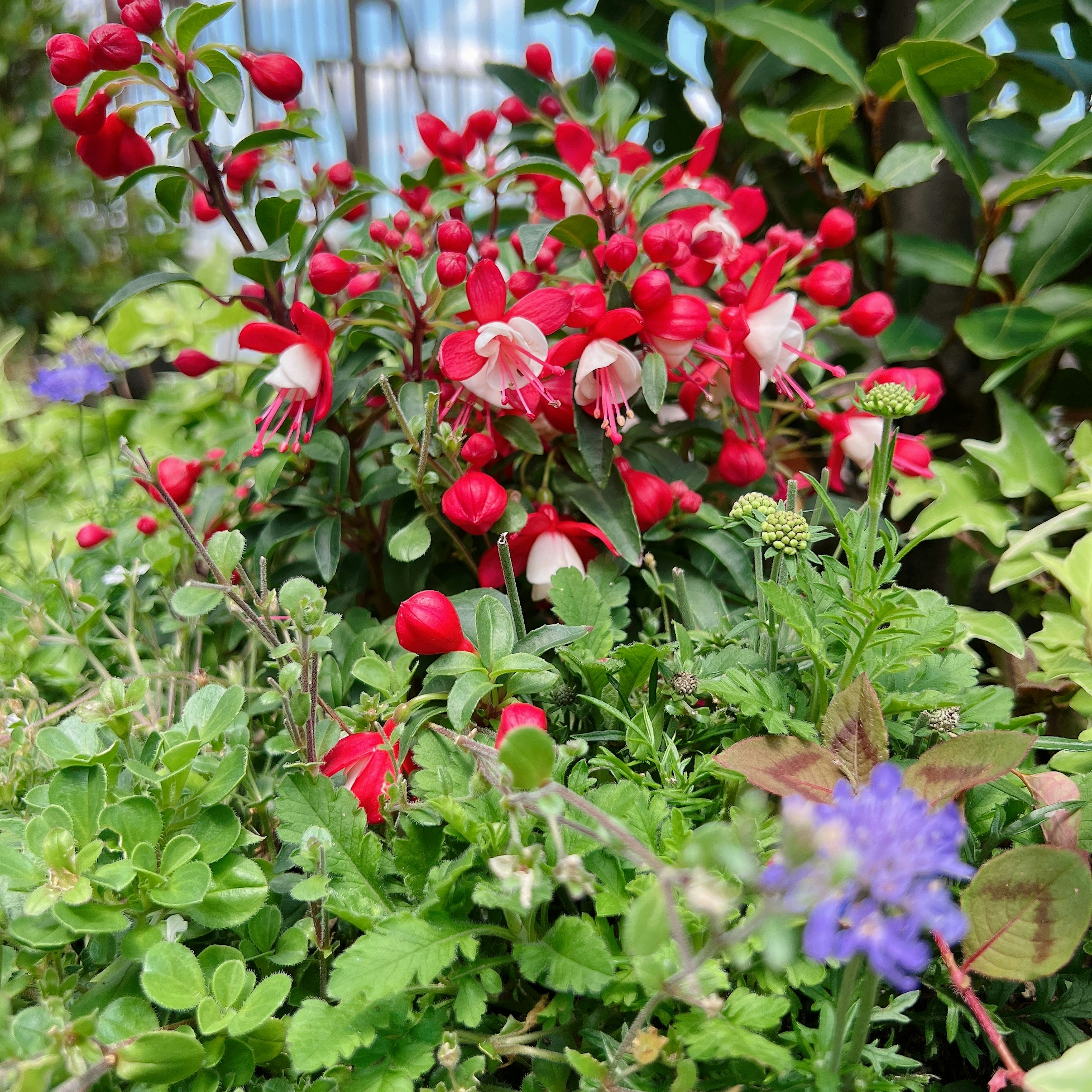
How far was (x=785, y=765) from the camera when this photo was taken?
1.48 feet

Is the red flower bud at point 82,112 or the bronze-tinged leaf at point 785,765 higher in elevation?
the red flower bud at point 82,112

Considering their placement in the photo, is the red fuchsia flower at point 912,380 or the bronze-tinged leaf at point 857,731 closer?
the bronze-tinged leaf at point 857,731

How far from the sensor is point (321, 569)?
2.24 ft

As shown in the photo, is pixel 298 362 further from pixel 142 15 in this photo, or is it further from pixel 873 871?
pixel 873 871

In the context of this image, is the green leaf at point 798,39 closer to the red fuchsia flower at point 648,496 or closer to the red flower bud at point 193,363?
the red fuchsia flower at point 648,496

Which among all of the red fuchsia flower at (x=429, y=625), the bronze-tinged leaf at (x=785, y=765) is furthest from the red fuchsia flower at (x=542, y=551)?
the bronze-tinged leaf at (x=785, y=765)

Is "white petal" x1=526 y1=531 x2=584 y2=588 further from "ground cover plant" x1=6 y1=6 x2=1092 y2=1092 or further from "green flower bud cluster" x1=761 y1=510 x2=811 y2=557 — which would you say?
"green flower bud cluster" x1=761 y1=510 x2=811 y2=557

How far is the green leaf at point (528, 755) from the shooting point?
329 mm

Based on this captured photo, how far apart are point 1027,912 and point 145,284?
72 centimetres

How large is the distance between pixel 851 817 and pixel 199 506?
686 millimetres

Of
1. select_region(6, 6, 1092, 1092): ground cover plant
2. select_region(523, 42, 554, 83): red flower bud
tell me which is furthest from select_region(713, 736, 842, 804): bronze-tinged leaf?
select_region(523, 42, 554, 83): red flower bud

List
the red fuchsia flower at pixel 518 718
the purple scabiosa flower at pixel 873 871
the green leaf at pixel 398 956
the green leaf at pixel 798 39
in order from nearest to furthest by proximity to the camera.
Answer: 1. the purple scabiosa flower at pixel 873 871
2. the green leaf at pixel 398 956
3. the red fuchsia flower at pixel 518 718
4. the green leaf at pixel 798 39

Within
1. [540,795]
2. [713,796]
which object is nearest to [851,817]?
[540,795]

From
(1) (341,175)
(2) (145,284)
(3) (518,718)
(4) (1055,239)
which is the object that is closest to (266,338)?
(2) (145,284)
